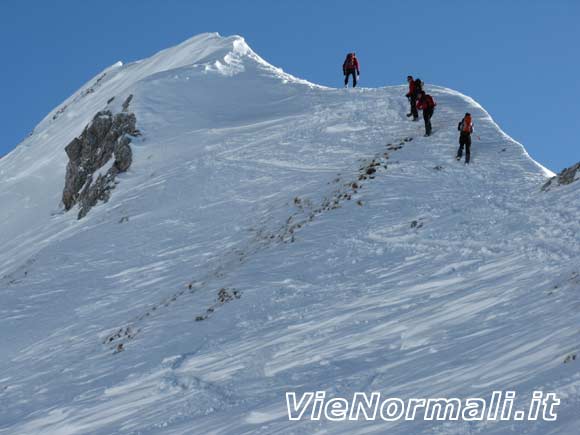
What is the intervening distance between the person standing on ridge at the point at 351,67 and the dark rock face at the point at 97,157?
9.07 metres

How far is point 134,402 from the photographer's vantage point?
12.6 metres

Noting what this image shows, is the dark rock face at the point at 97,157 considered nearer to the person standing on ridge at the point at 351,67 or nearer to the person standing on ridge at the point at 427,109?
the person standing on ridge at the point at 351,67

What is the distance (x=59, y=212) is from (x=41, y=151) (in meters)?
13.4

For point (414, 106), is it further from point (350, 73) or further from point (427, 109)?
point (350, 73)

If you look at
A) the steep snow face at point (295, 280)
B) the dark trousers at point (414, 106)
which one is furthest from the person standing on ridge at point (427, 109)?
the dark trousers at point (414, 106)

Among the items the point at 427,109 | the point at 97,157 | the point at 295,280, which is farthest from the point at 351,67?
the point at 295,280

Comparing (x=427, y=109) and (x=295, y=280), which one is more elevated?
(x=427, y=109)

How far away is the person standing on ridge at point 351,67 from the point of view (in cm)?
3175

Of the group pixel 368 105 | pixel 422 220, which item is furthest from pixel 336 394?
pixel 368 105

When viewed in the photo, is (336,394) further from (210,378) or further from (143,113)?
(143,113)

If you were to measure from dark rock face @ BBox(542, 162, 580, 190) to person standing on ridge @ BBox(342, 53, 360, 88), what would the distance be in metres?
14.6

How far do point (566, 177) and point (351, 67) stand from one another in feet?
49.6

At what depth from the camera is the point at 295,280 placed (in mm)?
16156

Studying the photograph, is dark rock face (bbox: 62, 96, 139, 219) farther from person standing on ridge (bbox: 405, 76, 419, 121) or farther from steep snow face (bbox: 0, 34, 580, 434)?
person standing on ridge (bbox: 405, 76, 419, 121)
